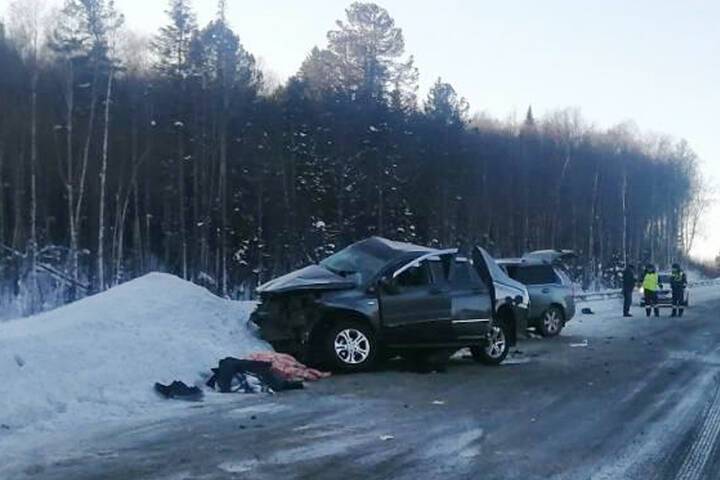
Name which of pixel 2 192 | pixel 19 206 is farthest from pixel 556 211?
pixel 2 192

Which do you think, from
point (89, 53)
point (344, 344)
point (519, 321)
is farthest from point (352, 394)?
point (89, 53)

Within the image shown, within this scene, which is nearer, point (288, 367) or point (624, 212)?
point (288, 367)

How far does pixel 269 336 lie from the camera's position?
44.0 feet

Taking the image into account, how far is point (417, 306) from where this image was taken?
13.7 m

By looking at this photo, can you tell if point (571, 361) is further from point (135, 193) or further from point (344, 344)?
point (135, 193)

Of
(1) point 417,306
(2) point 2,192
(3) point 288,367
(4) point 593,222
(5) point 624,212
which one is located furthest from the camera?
(5) point 624,212

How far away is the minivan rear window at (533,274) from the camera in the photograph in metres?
22.2

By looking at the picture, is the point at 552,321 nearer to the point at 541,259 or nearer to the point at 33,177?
the point at 541,259

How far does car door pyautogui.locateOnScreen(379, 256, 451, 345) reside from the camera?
1348 centimetres

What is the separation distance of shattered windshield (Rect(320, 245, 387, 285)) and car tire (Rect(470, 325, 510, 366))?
87.6 inches

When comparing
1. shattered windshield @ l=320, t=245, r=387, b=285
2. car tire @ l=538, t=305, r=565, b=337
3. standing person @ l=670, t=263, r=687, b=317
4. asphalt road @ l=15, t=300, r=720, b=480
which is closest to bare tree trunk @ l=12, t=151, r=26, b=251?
standing person @ l=670, t=263, r=687, b=317

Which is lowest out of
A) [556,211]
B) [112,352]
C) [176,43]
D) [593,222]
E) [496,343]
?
[496,343]

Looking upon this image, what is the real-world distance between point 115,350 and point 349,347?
3516mm

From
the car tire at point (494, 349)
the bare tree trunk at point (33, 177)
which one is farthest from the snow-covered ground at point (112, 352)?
the bare tree trunk at point (33, 177)
